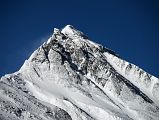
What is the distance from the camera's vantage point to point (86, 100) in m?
102

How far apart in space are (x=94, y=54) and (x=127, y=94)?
23304mm

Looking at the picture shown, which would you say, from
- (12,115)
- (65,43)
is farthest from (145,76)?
(12,115)

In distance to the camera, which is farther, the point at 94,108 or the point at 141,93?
the point at 141,93

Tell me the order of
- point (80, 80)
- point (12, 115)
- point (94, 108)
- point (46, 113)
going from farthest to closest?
point (80, 80), point (94, 108), point (46, 113), point (12, 115)

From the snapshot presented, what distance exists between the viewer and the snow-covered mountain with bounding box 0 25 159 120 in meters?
90.2

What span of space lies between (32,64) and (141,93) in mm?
32178

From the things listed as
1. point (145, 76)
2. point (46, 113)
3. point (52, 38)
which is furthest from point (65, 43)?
point (46, 113)

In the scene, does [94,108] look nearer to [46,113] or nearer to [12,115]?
[46,113]

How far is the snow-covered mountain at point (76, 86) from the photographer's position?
90.2 meters

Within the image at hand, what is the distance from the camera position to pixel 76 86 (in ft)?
361

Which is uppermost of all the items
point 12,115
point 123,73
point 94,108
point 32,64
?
point 123,73

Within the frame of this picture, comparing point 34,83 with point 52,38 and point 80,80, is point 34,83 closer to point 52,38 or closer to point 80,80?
point 80,80

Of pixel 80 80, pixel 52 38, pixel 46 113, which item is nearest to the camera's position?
pixel 46 113

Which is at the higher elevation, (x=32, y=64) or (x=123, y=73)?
(x=123, y=73)
